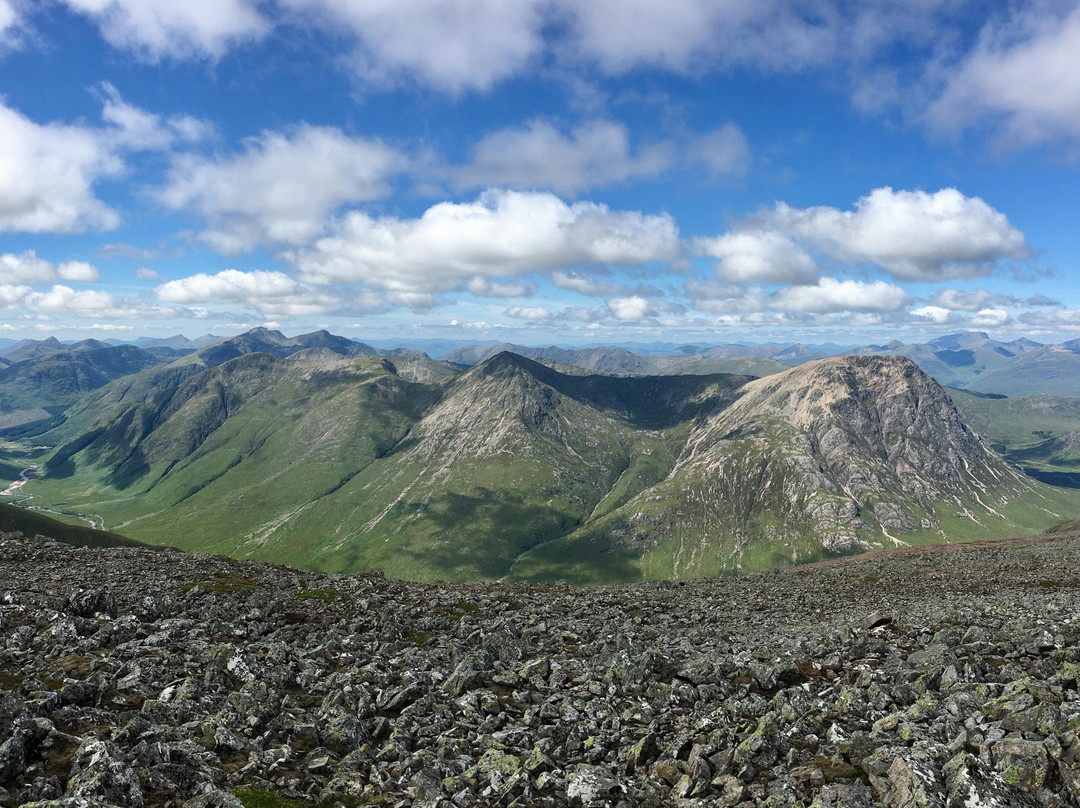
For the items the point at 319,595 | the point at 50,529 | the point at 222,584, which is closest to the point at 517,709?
the point at 319,595

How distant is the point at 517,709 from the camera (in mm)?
22625

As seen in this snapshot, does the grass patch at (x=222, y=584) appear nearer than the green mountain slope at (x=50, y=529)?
Yes

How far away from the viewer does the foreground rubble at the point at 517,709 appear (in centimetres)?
1513

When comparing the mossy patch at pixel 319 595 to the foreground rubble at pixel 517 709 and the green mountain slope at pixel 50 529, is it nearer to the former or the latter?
the foreground rubble at pixel 517 709

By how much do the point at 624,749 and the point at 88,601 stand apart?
1258 inches

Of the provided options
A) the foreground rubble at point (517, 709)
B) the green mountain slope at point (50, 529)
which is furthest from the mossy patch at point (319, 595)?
the green mountain slope at point (50, 529)

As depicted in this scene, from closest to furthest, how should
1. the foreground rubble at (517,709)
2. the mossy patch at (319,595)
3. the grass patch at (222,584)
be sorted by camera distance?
the foreground rubble at (517,709)
the grass patch at (222,584)
the mossy patch at (319,595)

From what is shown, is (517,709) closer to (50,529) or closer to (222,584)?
(222,584)

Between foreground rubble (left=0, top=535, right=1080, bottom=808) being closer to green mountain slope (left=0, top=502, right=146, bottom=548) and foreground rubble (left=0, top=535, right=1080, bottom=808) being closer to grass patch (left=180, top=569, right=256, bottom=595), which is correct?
grass patch (left=180, top=569, right=256, bottom=595)

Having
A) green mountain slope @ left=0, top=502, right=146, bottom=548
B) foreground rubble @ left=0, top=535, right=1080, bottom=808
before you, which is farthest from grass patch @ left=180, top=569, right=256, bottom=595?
green mountain slope @ left=0, top=502, right=146, bottom=548

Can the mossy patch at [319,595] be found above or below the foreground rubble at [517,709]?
below

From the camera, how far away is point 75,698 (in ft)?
63.1

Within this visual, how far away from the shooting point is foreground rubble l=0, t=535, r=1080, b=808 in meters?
15.1

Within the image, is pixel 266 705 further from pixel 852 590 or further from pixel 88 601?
pixel 852 590
